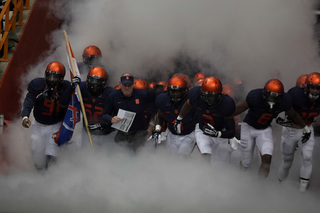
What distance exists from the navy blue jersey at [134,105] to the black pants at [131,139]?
0.07 meters

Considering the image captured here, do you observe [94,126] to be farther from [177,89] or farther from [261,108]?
[261,108]

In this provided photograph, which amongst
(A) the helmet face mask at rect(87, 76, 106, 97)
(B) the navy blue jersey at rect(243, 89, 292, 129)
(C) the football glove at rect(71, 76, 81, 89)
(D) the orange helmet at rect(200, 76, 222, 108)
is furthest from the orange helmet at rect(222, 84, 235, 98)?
(C) the football glove at rect(71, 76, 81, 89)

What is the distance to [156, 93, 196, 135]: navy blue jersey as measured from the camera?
22.4 ft

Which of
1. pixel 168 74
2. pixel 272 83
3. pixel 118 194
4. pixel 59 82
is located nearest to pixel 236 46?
pixel 168 74

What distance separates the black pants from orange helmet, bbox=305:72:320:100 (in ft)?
7.16

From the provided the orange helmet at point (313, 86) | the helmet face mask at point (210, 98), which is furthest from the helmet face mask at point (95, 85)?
the orange helmet at point (313, 86)

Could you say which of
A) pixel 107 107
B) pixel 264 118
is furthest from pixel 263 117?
pixel 107 107

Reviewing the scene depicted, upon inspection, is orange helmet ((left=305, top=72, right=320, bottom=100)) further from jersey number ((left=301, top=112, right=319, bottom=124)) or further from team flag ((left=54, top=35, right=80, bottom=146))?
team flag ((left=54, top=35, right=80, bottom=146))

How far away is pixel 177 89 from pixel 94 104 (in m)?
1.12

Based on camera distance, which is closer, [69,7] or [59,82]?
[59,82]

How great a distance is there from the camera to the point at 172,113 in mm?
6832

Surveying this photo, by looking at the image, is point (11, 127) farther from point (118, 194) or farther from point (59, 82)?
point (118, 194)

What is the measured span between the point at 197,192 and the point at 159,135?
1.15 m

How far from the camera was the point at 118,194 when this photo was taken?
19.1 feet
